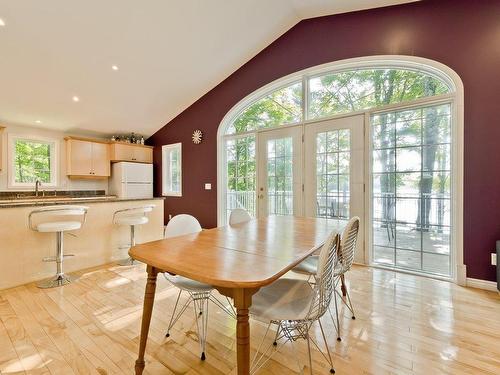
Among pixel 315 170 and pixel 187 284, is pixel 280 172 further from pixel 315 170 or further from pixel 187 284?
pixel 187 284

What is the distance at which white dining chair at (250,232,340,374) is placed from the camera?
1.25 metres

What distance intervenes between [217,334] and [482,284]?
9.11ft

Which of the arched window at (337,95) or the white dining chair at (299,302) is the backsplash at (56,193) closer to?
the arched window at (337,95)

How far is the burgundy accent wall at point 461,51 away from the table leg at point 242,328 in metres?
2.89

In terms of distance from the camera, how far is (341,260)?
1714mm

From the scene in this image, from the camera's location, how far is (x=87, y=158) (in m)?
5.21

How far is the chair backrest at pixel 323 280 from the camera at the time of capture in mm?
1203

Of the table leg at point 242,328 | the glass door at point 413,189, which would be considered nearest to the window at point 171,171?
the glass door at point 413,189

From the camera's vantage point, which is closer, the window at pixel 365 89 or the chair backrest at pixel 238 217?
the chair backrest at pixel 238 217

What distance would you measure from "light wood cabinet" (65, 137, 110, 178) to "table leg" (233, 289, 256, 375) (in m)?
5.37

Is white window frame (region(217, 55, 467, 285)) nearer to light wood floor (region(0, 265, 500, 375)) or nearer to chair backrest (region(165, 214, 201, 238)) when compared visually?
light wood floor (region(0, 265, 500, 375))

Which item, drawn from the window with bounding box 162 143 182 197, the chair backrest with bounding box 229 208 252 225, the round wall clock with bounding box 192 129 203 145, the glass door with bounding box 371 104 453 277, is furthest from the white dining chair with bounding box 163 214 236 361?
the window with bounding box 162 143 182 197

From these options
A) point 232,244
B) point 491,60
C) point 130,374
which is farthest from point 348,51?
point 130,374

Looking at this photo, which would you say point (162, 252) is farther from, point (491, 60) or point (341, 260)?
point (491, 60)
